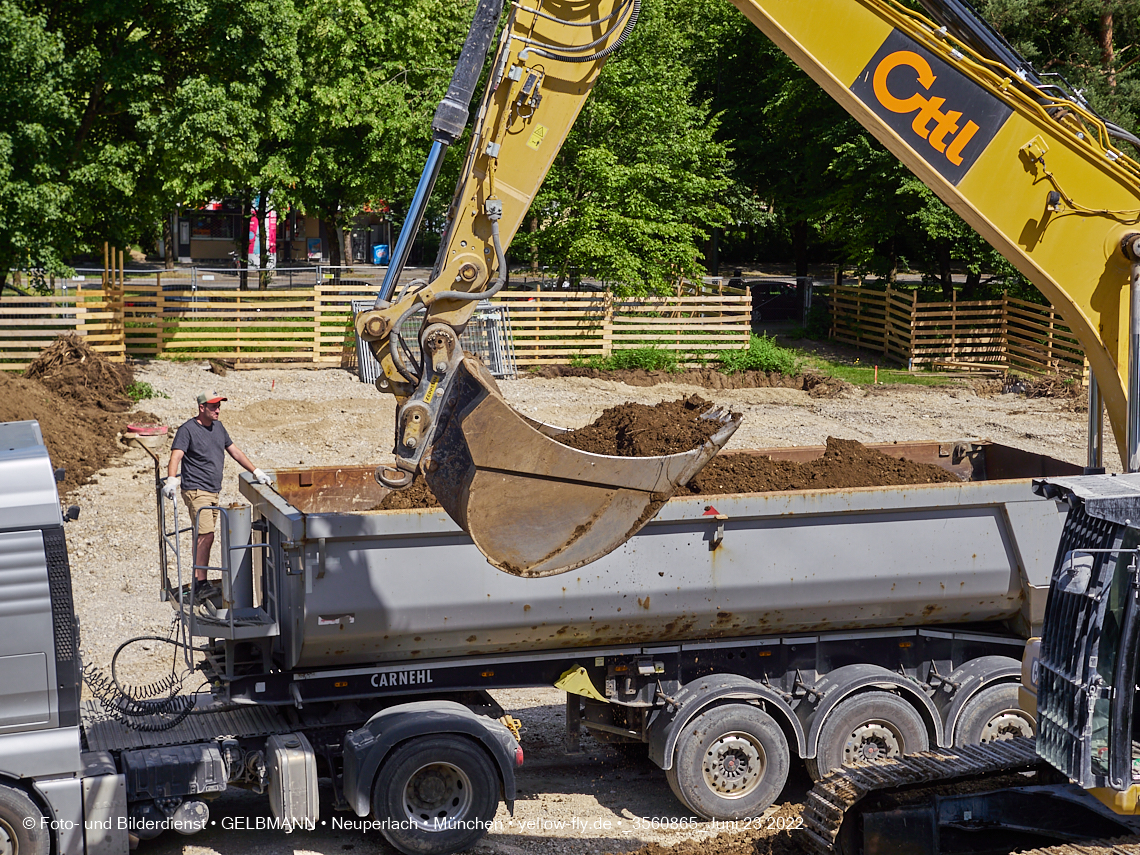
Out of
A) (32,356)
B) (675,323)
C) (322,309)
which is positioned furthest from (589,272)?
(32,356)

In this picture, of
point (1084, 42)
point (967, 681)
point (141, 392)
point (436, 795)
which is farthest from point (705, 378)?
point (436, 795)

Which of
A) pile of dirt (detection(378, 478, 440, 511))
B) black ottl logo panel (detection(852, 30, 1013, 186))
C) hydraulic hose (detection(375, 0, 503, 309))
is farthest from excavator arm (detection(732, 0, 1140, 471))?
pile of dirt (detection(378, 478, 440, 511))

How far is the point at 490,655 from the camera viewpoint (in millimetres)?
7492

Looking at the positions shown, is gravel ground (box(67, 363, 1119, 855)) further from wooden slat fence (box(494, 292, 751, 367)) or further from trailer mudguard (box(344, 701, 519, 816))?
wooden slat fence (box(494, 292, 751, 367))

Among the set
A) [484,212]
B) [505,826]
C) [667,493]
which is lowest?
[505,826]

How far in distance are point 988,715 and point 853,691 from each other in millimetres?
1016

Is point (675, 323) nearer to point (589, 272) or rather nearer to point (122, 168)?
point (589, 272)

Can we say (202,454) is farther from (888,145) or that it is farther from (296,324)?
(296,324)

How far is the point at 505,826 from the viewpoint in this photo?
24.9 feet

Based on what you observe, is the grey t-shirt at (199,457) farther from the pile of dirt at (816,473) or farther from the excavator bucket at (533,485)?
the excavator bucket at (533,485)

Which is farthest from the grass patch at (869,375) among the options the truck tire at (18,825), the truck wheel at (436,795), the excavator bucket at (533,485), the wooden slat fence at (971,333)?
the truck tire at (18,825)

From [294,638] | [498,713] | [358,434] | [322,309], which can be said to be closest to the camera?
[294,638]

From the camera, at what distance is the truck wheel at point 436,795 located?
7020 millimetres

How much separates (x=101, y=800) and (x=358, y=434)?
1261 centimetres
